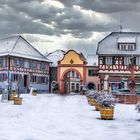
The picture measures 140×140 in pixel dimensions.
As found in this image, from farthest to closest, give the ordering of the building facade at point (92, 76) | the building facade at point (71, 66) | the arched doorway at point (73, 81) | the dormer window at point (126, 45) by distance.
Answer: the arched doorway at point (73, 81)
the building facade at point (92, 76)
the building facade at point (71, 66)
the dormer window at point (126, 45)

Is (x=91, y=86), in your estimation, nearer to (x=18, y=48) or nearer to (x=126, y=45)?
(x=126, y=45)

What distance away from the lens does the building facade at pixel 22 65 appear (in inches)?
2933

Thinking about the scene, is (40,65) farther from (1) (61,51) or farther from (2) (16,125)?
(2) (16,125)

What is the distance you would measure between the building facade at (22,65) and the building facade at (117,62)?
14.8 metres

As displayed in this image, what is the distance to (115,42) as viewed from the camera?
234ft

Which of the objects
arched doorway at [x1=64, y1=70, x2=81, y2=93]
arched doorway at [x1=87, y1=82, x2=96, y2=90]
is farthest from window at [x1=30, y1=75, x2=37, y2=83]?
arched doorway at [x1=64, y1=70, x2=81, y2=93]

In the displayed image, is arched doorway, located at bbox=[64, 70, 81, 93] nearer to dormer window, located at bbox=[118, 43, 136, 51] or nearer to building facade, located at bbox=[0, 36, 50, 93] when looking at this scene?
building facade, located at bbox=[0, 36, 50, 93]

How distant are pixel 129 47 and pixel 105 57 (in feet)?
14.4

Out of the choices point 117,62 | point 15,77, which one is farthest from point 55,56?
point 117,62

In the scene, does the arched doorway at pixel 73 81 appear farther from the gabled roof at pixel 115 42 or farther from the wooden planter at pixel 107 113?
the wooden planter at pixel 107 113

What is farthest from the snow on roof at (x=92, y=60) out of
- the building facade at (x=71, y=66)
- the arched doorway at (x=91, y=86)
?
the building facade at (x=71, y=66)

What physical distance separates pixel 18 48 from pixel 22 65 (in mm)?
3386

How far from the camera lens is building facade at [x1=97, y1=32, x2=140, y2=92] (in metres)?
69.9

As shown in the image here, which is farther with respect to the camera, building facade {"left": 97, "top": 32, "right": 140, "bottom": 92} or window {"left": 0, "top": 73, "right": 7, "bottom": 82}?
window {"left": 0, "top": 73, "right": 7, "bottom": 82}
